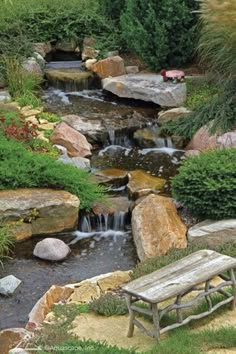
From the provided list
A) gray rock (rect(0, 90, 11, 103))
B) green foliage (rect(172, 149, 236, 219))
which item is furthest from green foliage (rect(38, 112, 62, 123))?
green foliage (rect(172, 149, 236, 219))

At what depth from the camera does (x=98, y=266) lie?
6953 millimetres

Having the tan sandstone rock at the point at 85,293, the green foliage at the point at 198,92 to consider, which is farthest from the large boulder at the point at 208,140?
the tan sandstone rock at the point at 85,293

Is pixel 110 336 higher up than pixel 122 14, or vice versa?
pixel 122 14

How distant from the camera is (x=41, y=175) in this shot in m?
7.89

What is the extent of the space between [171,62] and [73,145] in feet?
10.5

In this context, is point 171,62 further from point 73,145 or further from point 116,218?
point 116,218

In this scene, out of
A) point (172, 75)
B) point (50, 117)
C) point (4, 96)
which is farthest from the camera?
point (172, 75)

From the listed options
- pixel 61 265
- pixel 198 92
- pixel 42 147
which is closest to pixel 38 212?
pixel 61 265

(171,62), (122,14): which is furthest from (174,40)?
(122,14)

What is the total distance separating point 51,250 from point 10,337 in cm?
178

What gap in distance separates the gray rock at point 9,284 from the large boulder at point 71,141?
3041 millimetres

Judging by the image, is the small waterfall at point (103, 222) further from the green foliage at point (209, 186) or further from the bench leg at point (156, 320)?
the bench leg at point (156, 320)

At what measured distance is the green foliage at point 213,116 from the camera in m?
9.45

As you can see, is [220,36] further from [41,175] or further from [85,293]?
[85,293]
